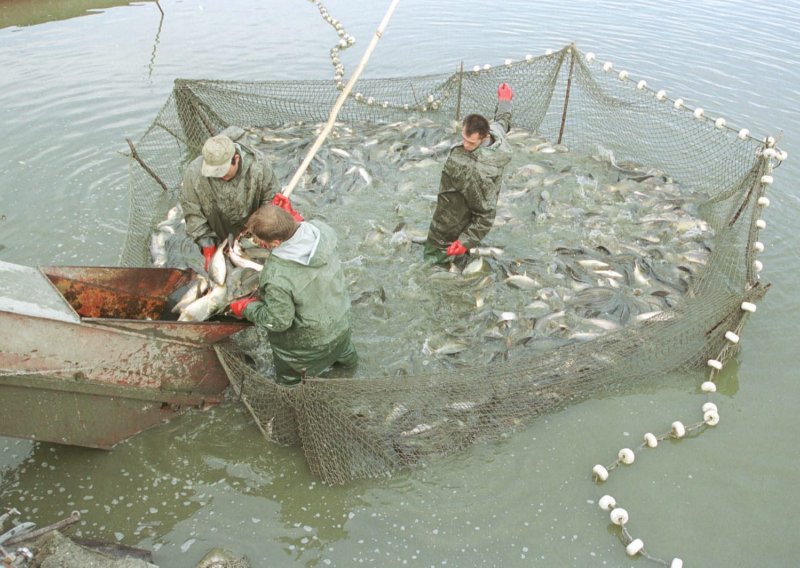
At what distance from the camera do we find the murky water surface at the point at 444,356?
430 centimetres

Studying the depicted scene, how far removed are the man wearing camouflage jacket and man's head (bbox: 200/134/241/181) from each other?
0.39 ft

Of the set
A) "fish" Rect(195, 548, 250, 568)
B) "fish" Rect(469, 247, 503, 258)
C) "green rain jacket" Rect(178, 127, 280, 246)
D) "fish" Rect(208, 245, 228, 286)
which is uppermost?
"green rain jacket" Rect(178, 127, 280, 246)

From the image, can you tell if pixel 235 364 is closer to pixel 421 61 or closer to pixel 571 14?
pixel 421 61

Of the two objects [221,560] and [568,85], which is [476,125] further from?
[568,85]

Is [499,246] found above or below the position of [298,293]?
below

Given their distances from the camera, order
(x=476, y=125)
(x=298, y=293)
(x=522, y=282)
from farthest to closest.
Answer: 1. (x=522, y=282)
2. (x=476, y=125)
3. (x=298, y=293)

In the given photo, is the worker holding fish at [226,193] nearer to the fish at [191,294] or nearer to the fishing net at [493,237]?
the fish at [191,294]

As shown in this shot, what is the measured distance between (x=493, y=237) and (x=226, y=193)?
350 cm

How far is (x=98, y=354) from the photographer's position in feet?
13.1

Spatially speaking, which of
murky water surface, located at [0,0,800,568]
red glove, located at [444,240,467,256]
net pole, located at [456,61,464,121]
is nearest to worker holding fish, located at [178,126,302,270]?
murky water surface, located at [0,0,800,568]

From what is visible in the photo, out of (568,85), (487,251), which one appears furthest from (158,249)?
(568,85)

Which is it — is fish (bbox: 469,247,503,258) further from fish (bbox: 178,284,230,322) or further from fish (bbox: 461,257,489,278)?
fish (bbox: 178,284,230,322)

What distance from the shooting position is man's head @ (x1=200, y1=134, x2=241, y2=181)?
4895mm

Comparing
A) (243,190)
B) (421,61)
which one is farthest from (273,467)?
(421,61)
